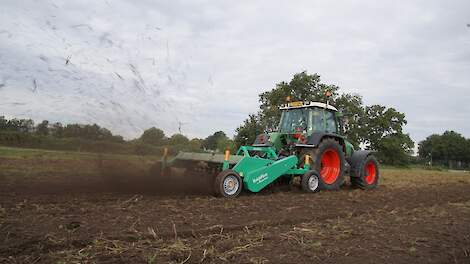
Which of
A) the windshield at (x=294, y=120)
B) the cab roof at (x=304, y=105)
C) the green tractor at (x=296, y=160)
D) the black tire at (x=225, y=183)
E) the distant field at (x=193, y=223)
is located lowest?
the distant field at (x=193, y=223)

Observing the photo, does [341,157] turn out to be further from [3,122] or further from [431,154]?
[431,154]

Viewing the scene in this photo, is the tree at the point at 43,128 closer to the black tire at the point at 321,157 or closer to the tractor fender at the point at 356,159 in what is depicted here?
the black tire at the point at 321,157

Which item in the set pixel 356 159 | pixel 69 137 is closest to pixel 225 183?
pixel 69 137

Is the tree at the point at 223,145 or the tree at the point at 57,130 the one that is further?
the tree at the point at 223,145

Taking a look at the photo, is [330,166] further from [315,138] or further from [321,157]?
[315,138]

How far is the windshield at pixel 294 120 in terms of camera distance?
1112 cm

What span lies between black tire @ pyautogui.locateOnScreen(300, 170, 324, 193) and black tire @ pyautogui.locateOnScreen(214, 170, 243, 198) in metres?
2.19

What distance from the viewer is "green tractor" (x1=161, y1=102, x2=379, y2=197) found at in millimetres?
8781

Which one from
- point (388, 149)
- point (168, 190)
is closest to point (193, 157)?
point (168, 190)

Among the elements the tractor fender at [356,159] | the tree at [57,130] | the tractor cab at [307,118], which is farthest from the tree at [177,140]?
the tractor fender at [356,159]

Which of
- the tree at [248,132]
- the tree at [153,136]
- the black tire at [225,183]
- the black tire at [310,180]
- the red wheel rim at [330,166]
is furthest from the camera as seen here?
the tree at [248,132]

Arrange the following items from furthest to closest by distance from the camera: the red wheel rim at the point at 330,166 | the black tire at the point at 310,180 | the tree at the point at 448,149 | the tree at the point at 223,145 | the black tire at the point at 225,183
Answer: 1. the tree at the point at 448,149
2. the tree at the point at 223,145
3. the red wheel rim at the point at 330,166
4. the black tire at the point at 310,180
5. the black tire at the point at 225,183

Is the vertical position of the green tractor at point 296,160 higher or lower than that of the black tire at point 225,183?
higher

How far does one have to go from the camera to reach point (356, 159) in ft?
39.7
